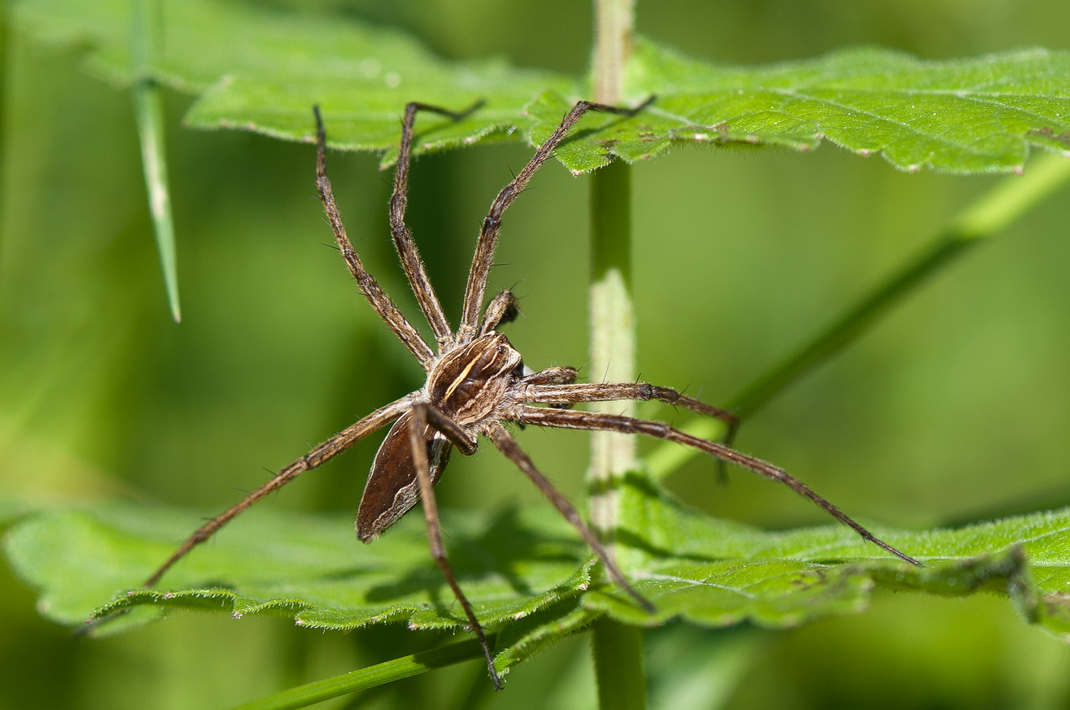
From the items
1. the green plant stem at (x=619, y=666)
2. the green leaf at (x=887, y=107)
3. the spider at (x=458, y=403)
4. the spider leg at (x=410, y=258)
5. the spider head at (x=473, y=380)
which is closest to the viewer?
the green leaf at (x=887, y=107)

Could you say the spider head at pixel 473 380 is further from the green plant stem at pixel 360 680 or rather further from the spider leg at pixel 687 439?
the green plant stem at pixel 360 680

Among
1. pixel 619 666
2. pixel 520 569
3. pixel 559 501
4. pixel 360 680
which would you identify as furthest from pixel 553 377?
pixel 360 680

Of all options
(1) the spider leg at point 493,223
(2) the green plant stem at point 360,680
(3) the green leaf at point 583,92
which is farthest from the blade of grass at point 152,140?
(2) the green plant stem at point 360,680

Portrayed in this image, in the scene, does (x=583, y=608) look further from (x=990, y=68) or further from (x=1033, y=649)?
(x=1033, y=649)

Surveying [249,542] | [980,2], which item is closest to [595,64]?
[249,542]

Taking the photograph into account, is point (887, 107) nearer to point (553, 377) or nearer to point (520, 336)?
point (553, 377)
